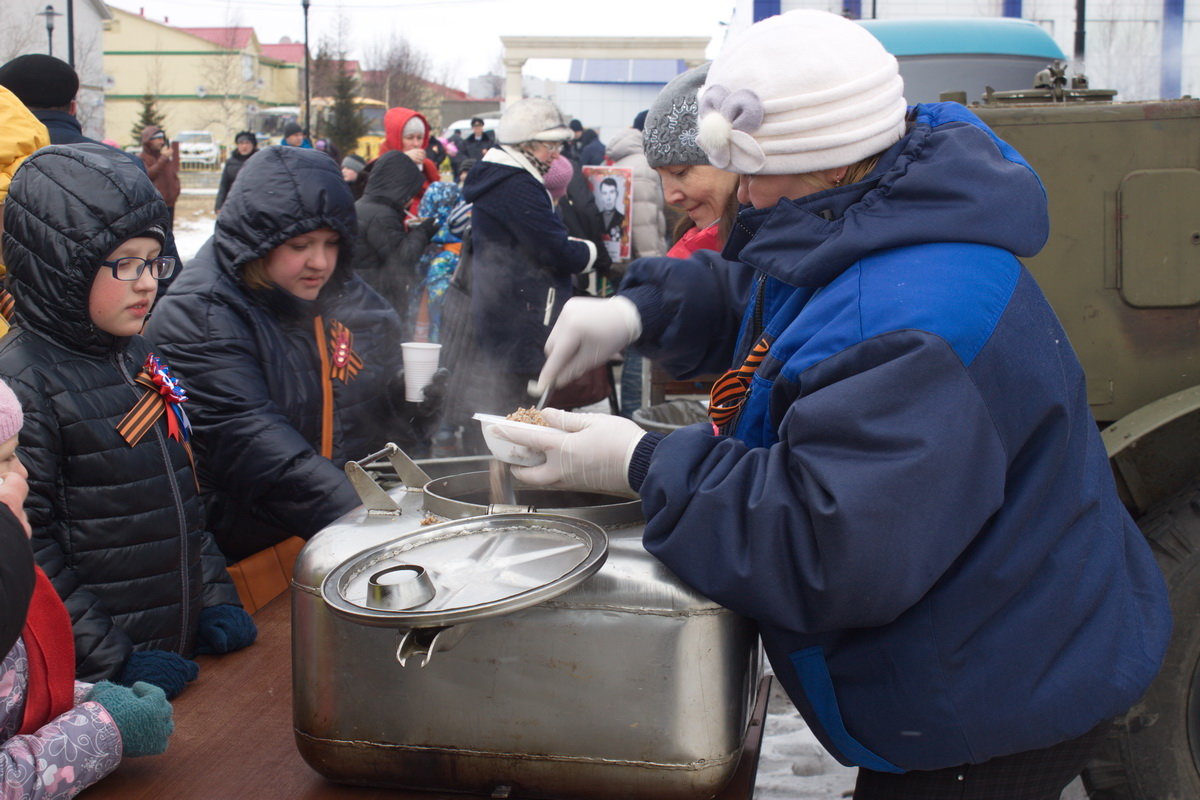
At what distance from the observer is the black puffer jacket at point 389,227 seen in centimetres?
680

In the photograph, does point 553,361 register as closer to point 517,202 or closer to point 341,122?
point 517,202

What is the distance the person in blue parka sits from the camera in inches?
45.9

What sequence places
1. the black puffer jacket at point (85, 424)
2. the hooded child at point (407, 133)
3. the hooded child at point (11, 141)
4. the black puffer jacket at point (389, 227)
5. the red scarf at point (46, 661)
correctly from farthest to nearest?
1. the hooded child at point (407, 133)
2. the black puffer jacket at point (389, 227)
3. the hooded child at point (11, 141)
4. the black puffer jacket at point (85, 424)
5. the red scarf at point (46, 661)

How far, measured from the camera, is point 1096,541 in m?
1.38

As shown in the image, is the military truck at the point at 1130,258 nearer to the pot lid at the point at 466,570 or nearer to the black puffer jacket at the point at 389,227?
the pot lid at the point at 466,570

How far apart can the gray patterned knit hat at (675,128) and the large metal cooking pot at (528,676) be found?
112 centimetres

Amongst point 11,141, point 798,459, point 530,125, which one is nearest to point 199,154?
point 530,125

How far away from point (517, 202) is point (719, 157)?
376cm

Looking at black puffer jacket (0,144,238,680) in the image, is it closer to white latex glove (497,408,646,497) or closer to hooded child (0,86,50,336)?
hooded child (0,86,50,336)

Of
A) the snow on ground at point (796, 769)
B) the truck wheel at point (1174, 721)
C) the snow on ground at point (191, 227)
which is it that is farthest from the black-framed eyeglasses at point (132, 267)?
the snow on ground at point (191, 227)

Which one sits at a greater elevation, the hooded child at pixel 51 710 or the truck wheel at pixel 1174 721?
the hooded child at pixel 51 710

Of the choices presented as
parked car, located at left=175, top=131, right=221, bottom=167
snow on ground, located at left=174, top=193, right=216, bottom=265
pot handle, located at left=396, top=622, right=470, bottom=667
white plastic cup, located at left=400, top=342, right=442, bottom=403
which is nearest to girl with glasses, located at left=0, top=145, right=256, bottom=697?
pot handle, located at left=396, top=622, right=470, bottom=667

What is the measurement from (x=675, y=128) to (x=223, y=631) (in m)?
1.45

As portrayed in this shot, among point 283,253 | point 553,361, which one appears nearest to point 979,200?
point 553,361
